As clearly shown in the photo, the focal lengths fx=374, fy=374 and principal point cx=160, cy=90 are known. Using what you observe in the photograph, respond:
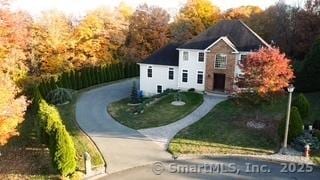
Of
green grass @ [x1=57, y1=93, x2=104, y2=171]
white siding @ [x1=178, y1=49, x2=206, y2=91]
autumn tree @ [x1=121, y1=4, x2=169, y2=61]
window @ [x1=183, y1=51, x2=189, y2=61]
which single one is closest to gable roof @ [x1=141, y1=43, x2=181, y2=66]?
white siding @ [x1=178, y1=49, x2=206, y2=91]

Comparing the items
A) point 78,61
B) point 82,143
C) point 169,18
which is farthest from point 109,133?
point 169,18

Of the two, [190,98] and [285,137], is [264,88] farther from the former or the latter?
[190,98]

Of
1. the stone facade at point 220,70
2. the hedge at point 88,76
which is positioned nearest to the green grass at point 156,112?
the stone facade at point 220,70

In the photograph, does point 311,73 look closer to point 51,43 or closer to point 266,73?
point 266,73

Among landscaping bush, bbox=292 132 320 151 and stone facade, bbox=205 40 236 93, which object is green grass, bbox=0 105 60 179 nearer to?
landscaping bush, bbox=292 132 320 151

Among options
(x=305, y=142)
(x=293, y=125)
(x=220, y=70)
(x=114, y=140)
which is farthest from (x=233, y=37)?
(x=114, y=140)

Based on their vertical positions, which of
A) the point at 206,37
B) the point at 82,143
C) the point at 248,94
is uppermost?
the point at 206,37
